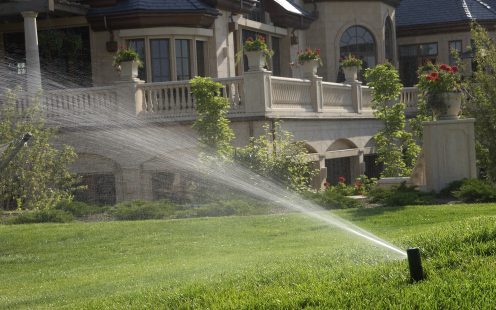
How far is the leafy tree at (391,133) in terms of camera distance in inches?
891

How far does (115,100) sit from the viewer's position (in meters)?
22.0

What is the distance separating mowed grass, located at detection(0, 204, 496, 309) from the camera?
741 centimetres

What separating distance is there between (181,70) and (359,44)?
11.5 meters

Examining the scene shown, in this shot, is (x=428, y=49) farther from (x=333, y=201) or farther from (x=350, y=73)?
(x=333, y=201)

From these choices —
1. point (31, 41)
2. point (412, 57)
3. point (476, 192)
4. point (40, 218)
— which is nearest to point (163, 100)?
point (31, 41)

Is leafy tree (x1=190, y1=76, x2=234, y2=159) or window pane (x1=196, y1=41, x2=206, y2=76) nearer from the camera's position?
leafy tree (x1=190, y1=76, x2=234, y2=159)

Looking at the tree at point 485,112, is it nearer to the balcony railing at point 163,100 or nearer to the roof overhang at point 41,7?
the balcony railing at point 163,100

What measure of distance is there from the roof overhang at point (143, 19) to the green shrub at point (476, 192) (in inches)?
483

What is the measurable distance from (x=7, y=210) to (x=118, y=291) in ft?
30.9

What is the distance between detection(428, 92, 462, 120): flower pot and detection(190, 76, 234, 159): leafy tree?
14.0 ft

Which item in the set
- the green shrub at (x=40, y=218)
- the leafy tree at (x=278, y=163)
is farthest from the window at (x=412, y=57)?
the green shrub at (x=40, y=218)

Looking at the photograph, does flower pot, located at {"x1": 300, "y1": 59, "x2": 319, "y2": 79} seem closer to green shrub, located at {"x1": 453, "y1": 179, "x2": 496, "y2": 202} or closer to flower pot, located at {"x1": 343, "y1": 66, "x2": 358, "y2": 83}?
flower pot, located at {"x1": 343, "y1": 66, "x2": 358, "y2": 83}

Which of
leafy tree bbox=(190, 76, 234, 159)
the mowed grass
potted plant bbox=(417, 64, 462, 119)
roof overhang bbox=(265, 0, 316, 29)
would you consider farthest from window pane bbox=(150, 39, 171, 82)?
the mowed grass

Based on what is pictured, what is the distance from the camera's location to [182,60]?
1064 inches
